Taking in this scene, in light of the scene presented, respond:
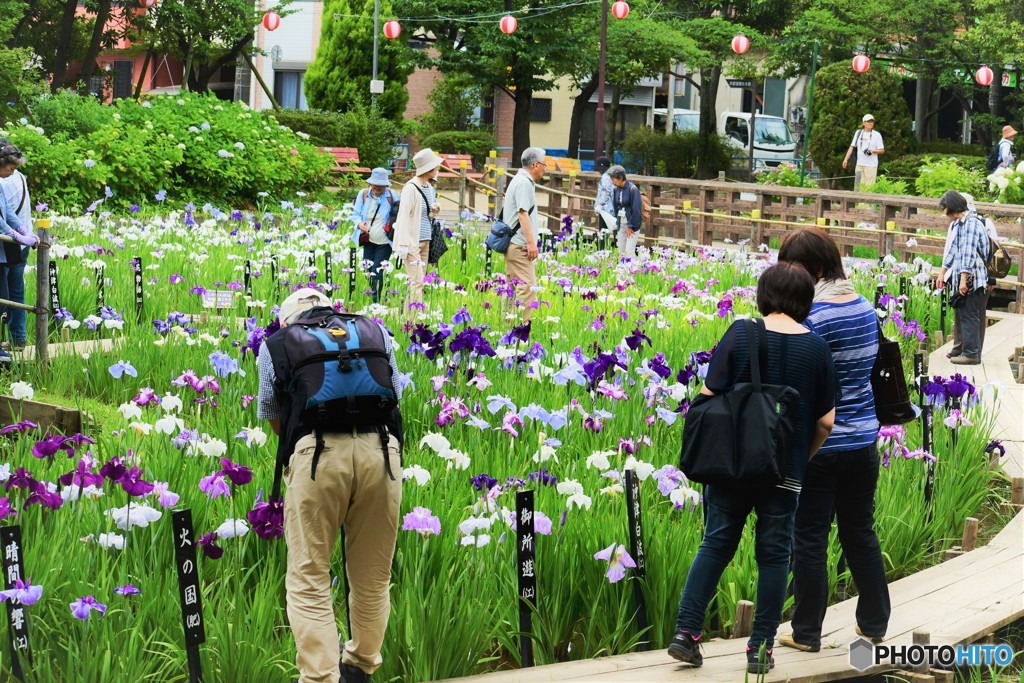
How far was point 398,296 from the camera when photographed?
9914mm

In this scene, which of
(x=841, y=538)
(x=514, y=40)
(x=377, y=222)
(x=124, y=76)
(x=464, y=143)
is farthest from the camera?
(x=124, y=76)

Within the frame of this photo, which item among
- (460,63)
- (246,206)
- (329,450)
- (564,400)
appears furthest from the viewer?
(460,63)

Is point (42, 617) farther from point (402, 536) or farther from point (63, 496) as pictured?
point (402, 536)

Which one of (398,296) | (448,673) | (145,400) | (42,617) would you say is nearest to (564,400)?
(145,400)

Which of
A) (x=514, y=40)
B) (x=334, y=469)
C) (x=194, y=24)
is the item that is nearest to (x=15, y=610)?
(x=334, y=469)

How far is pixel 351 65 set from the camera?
124 ft

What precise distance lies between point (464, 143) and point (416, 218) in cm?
2608

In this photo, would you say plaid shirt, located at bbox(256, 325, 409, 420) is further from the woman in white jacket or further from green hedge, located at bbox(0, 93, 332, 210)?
green hedge, located at bbox(0, 93, 332, 210)

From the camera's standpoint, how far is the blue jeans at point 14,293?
8227 mm

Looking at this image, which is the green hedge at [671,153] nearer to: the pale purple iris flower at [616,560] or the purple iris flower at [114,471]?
the pale purple iris flower at [616,560]

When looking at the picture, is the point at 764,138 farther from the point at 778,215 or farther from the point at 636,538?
the point at 636,538

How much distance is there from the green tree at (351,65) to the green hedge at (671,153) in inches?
287

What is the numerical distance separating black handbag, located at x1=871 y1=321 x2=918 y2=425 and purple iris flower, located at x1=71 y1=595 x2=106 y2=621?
264 centimetres

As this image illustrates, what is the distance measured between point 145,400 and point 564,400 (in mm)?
2101
